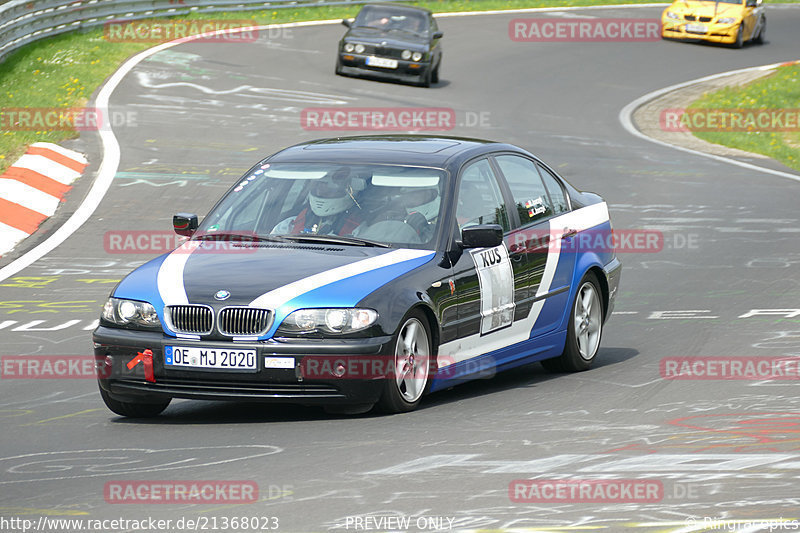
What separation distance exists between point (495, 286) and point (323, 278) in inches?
59.9

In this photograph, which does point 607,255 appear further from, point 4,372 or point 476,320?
point 4,372

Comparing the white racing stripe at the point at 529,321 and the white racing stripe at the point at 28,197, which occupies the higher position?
the white racing stripe at the point at 529,321

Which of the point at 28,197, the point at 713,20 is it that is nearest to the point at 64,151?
the point at 28,197

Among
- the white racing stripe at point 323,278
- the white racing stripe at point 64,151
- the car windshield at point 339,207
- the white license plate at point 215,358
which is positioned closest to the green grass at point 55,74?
the white racing stripe at point 64,151

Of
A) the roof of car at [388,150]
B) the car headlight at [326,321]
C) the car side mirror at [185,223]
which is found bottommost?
the car headlight at [326,321]

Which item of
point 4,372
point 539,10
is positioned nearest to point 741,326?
point 4,372

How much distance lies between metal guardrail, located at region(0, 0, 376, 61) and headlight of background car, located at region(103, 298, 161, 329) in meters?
18.5

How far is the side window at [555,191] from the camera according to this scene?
399 inches

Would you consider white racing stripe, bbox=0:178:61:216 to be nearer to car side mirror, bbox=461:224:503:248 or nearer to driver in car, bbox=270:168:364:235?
driver in car, bbox=270:168:364:235

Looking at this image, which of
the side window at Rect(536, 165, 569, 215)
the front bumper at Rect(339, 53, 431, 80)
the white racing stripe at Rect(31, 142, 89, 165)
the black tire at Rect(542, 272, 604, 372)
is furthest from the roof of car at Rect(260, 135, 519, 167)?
the front bumper at Rect(339, 53, 431, 80)

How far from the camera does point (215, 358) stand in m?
7.75

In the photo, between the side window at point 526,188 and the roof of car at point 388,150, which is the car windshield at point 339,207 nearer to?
the roof of car at point 388,150

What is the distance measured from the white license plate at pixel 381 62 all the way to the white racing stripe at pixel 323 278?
20.9m

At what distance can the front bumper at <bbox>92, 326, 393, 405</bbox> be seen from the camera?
771cm
